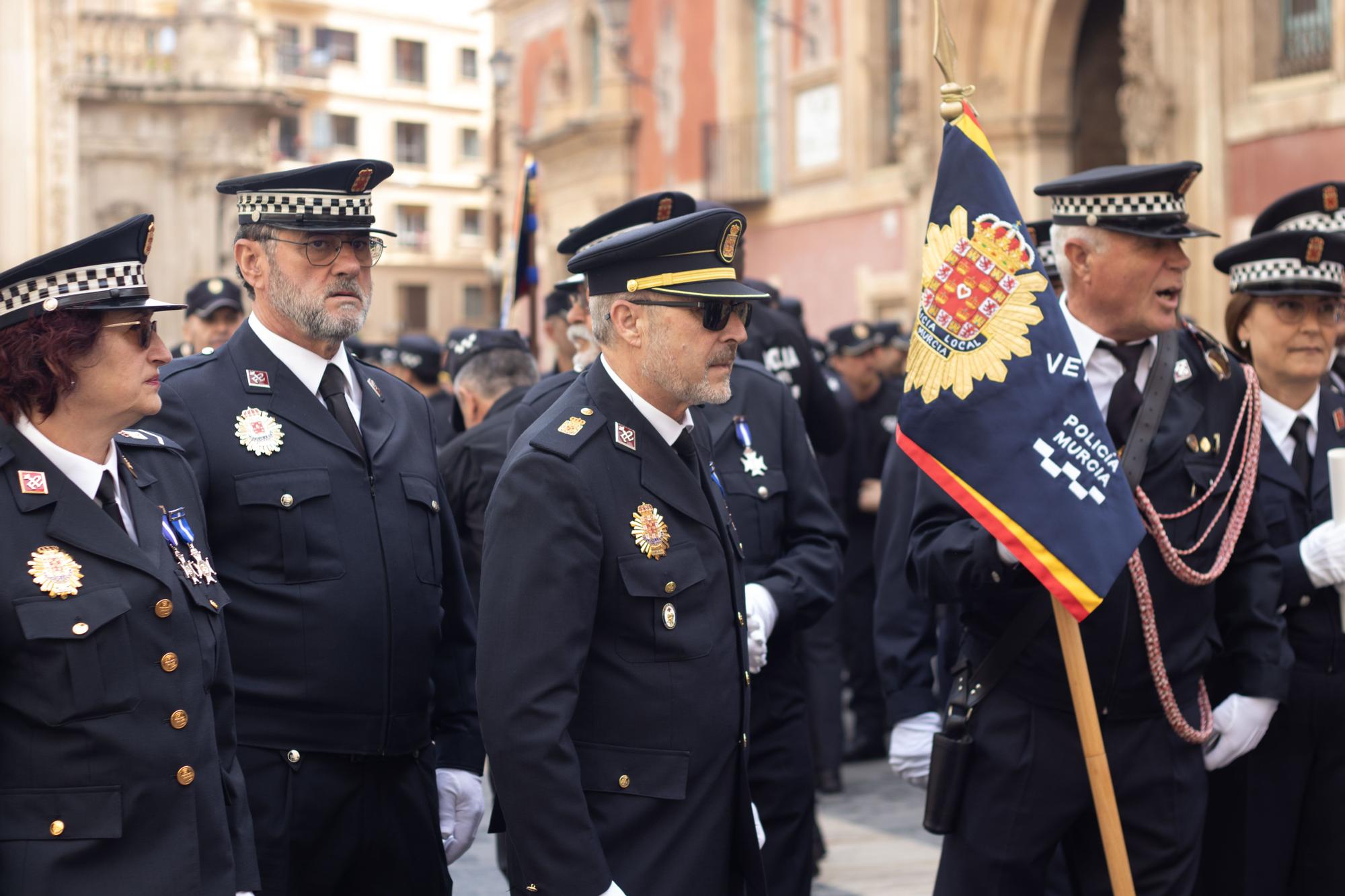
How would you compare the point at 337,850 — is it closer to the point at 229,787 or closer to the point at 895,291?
the point at 229,787

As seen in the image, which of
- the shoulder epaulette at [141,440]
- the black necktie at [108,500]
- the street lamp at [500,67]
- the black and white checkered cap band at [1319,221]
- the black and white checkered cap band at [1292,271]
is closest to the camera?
the black necktie at [108,500]

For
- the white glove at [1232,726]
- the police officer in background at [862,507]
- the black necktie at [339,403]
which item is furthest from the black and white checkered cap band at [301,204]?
the police officer in background at [862,507]

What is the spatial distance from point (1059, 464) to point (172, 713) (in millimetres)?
1989

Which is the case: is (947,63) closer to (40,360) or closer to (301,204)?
(301,204)

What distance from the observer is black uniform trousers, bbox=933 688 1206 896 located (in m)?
3.95

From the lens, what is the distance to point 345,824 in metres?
3.78

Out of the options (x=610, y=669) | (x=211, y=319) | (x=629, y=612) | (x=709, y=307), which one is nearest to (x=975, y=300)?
(x=709, y=307)

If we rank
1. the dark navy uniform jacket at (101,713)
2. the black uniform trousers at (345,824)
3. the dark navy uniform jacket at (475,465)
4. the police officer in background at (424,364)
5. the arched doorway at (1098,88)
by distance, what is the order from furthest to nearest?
the arched doorway at (1098,88)
the police officer in background at (424,364)
the dark navy uniform jacket at (475,465)
the black uniform trousers at (345,824)
the dark navy uniform jacket at (101,713)

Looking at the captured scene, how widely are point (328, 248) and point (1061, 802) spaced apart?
2.20 metres

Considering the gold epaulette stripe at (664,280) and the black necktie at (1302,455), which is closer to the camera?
the gold epaulette stripe at (664,280)

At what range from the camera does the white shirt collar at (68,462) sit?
3.10 m

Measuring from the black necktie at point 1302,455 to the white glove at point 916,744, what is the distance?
4.47 ft

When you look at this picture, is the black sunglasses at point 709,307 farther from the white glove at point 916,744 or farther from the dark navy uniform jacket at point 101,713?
the white glove at point 916,744

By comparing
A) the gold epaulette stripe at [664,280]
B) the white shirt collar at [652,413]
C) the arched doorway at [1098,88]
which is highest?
the arched doorway at [1098,88]
